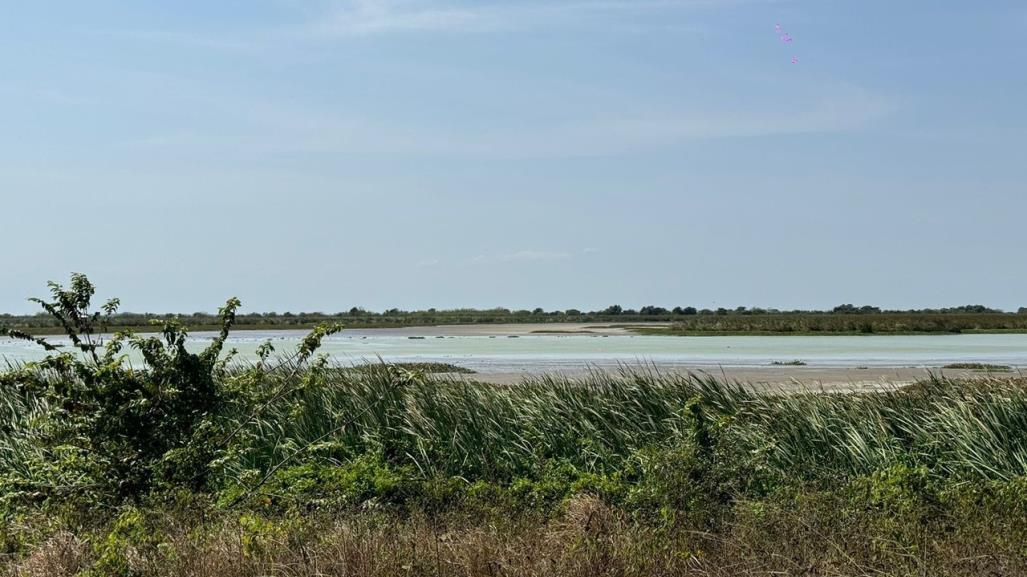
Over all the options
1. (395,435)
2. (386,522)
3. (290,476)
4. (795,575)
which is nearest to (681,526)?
(795,575)

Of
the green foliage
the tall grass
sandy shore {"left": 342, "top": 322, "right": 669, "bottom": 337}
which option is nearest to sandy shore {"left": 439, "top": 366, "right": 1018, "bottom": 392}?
the tall grass

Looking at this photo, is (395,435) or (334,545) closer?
(334,545)

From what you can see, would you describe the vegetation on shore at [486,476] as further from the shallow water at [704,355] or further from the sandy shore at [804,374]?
the shallow water at [704,355]

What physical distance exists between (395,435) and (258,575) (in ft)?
23.0

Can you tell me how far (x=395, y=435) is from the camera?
15.1 metres

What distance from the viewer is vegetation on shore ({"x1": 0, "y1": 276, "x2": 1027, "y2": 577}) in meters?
8.41

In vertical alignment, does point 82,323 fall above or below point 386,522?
above

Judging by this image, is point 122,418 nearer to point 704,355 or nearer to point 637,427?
point 637,427

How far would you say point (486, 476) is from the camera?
1369 cm

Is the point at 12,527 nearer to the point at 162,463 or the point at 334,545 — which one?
the point at 162,463

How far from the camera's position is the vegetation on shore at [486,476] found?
8414 millimetres

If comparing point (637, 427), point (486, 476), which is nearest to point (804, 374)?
point (637, 427)

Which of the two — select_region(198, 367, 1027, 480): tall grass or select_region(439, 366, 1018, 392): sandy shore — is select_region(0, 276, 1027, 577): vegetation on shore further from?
select_region(439, 366, 1018, 392): sandy shore

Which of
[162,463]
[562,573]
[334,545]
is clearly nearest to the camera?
[562,573]
